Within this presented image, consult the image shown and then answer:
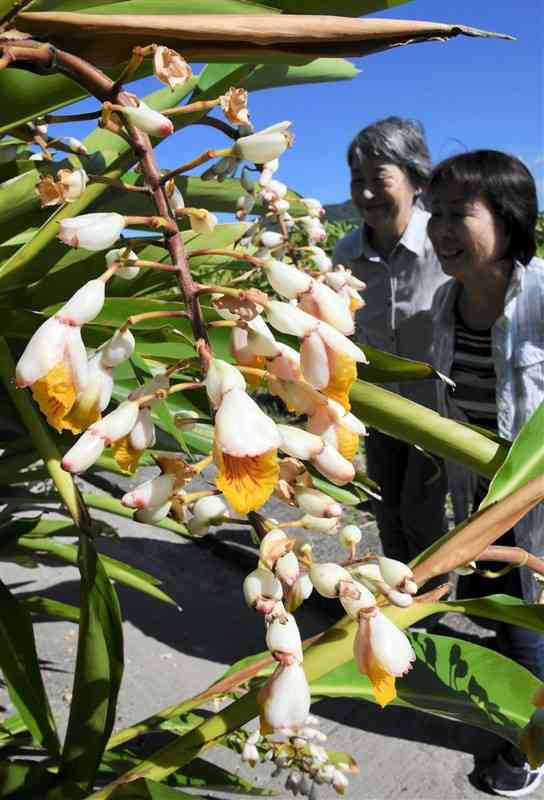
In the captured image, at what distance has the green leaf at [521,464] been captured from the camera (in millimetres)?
562

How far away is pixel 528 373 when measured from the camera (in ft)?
5.51

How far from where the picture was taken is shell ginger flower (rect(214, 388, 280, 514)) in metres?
0.35

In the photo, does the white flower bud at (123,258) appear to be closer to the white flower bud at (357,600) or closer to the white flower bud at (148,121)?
the white flower bud at (148,121)

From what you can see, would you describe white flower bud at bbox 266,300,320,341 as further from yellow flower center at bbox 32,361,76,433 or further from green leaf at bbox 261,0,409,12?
green leaf at bbox 261,0,409,12

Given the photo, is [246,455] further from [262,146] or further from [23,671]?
[23,671]

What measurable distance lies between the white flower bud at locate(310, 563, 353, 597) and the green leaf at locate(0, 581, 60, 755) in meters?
0.59

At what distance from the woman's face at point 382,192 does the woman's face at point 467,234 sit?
0.36m

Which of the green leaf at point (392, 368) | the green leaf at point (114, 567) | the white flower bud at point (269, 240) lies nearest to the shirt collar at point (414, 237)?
the green leaf at point (114, 567)

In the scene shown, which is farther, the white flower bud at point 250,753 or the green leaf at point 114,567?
the green leaf at point 114,567

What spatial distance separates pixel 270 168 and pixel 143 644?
1676 millimetres

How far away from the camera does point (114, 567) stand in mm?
1397

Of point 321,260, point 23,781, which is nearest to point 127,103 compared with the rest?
point 321,260

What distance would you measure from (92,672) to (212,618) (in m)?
1.76

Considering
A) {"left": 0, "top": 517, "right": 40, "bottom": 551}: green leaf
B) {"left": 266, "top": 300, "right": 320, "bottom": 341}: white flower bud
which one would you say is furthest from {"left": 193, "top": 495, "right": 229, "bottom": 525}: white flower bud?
{"left": 0, "top": 517, "right": 40, "bottom": 551}: green leaf
